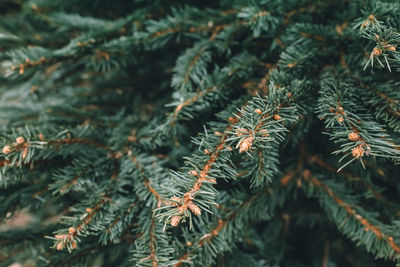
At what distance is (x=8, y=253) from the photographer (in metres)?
0.73

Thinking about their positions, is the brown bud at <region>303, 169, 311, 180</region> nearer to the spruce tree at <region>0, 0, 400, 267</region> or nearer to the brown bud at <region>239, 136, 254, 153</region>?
the spruce tree at <region>0, 0, 400, 267</region>

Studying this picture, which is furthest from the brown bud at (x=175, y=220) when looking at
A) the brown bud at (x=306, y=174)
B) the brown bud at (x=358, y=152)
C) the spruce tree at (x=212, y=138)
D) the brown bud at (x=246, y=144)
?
the brown bud at (x=306, y=174)

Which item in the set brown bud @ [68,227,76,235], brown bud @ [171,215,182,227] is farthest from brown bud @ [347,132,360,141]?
brown bud @ [68,227,76,235]

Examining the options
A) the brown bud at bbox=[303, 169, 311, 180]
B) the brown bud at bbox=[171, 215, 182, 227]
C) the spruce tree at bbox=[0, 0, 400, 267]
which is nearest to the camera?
the brown bud at bbox=[171, 215, 182, 227]

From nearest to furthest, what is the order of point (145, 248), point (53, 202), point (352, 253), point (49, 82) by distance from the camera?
1. point (145, 248)
2. point (53, 202)
3. point (352, 253)
4. point (49, 82)

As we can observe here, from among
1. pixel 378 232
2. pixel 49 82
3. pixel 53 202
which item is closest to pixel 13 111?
pixel 49 82

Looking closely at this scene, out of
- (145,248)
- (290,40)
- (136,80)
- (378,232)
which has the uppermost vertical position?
(290,40)

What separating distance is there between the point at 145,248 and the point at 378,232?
469mm

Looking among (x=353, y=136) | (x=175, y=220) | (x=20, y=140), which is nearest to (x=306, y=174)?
(x=353, y=136)

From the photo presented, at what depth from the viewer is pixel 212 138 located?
58cm

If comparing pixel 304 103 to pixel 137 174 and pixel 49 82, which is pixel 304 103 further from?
pixel 49 82

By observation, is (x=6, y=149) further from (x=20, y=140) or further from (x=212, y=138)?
(x=212, y=138)

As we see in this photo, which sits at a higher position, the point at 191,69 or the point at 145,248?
the point at 191,69

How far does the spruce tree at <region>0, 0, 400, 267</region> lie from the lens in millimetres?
547
